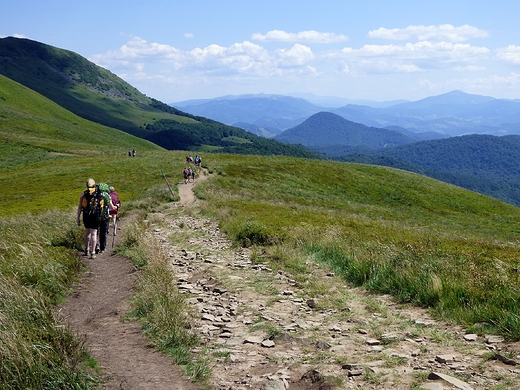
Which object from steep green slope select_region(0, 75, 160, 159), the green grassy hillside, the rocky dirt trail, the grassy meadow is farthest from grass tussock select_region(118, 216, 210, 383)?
steep green slope select_region(0, 75, 160, 159)

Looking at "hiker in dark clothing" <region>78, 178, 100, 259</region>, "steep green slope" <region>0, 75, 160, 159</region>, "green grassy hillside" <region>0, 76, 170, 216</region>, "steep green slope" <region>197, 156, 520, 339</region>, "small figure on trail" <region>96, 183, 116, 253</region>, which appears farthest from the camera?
"steep green slope" <region>0, 75, 160, 159</region>

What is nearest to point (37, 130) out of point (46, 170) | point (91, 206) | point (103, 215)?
point (46, 170)

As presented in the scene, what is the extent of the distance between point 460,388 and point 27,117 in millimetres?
138494

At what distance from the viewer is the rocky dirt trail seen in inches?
225

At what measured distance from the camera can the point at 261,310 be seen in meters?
8.86

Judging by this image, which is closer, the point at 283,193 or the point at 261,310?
the point at 261,310

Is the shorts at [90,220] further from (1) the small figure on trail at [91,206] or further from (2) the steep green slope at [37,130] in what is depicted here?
(2) the steep green slope at [37,130]

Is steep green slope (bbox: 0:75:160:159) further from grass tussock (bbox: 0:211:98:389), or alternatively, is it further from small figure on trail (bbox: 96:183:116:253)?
grass tussock (bbox: 0:211:98:389)

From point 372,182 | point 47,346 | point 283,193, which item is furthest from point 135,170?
point 47,346

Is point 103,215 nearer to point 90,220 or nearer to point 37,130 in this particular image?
point 90,220

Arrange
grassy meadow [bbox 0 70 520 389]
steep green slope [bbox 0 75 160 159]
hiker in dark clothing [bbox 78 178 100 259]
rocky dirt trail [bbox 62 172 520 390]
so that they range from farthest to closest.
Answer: steep green slope [bbox 0 75 160 159], hiker in dark clothing [bbox 78 178 100 259], grassy meadow [bbox 0 70 520 389], rocky dirt trail [bbox 62 172 520 390]

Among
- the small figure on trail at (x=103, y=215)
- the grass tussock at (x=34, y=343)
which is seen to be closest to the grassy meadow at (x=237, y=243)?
the grass tussock at (x=34, y=343)

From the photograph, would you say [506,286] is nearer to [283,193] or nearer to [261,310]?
[261,310]

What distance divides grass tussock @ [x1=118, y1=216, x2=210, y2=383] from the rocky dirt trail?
0.64 ft
